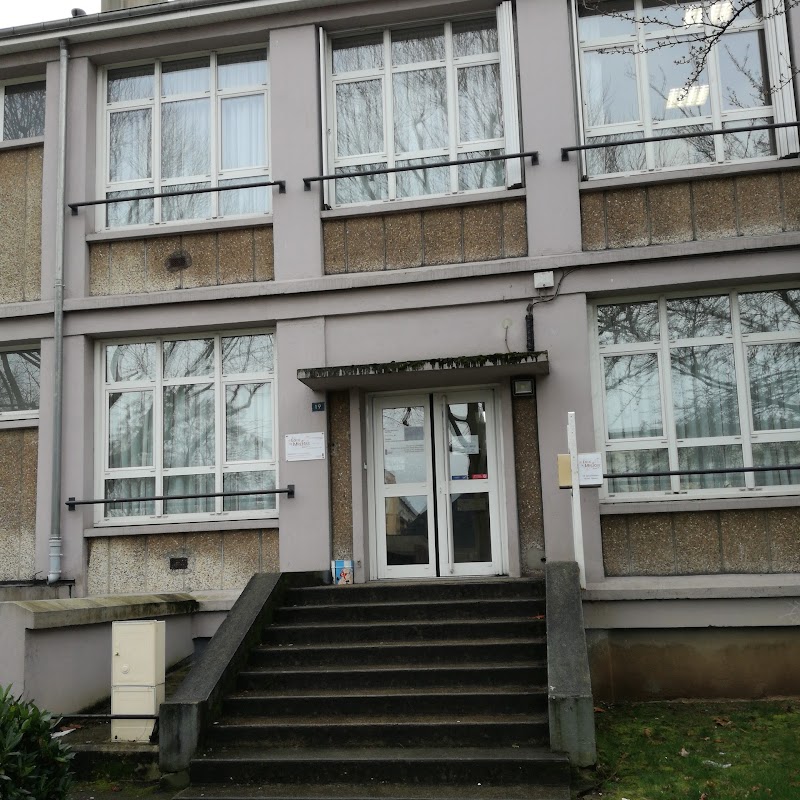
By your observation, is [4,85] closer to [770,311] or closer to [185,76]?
[185,76]

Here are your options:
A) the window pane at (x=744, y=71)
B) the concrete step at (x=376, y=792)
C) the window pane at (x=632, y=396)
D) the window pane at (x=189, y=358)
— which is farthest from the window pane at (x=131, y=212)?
the concrete step at (x=376, y=792)

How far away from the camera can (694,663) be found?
28.0 ft

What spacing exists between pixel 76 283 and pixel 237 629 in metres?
4.86

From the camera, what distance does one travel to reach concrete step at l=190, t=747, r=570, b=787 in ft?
21.0

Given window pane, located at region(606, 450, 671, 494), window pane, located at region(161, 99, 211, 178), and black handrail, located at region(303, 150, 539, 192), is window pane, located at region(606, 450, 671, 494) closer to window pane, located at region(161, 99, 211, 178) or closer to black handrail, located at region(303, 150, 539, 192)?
black handrail, located at region(303, 150, 539, 192)

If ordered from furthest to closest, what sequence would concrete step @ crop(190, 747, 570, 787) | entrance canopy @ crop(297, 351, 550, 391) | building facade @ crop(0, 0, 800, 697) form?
1. building facade @ crop(0, 0, 800, 697)
2. entrance canopy @ crop(297, 351, 550, 391)
3. concrete step @ crop(190, 747, 570, 787)

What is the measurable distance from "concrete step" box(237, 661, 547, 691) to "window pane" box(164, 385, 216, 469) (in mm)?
3366

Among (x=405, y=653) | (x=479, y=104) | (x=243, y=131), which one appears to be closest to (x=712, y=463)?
(x=405, y=653)

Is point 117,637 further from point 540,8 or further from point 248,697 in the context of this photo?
point 540,8

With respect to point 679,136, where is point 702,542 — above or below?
below

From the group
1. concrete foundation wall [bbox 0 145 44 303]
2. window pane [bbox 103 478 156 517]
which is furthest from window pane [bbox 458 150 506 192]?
concrete foundation wall [bbox 0 145 44 303]

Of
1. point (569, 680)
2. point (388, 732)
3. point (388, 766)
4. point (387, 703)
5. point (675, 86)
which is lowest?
point (388, 766)

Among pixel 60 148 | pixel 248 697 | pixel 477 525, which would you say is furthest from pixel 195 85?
pixel 248 697

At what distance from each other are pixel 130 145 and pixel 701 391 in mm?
7352
